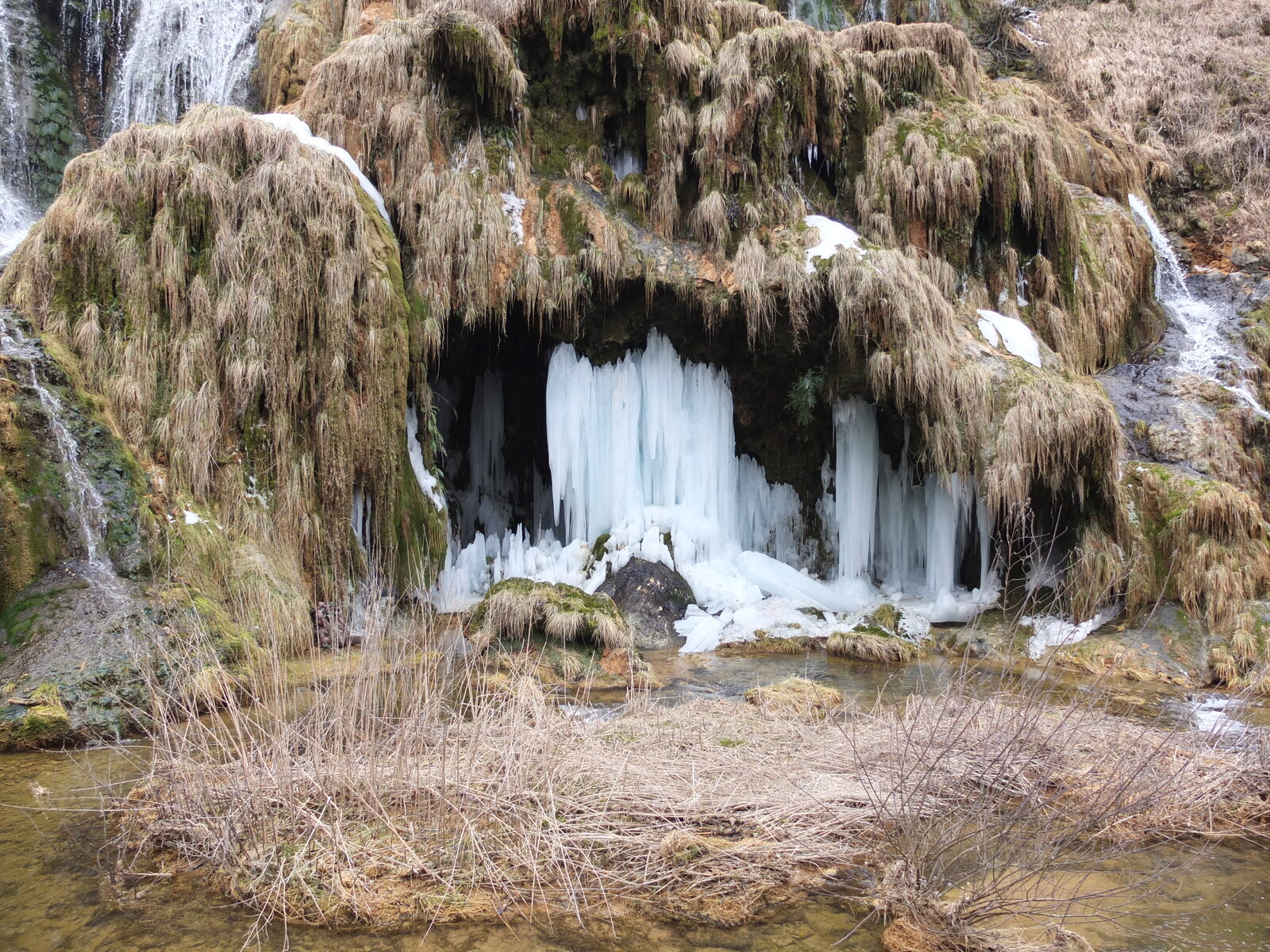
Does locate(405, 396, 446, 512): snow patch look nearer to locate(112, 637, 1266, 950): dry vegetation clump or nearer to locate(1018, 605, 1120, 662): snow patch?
locate(112, 637, 1266, 950): dry vegetation clump

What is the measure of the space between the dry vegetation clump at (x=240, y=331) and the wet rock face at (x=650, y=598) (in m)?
2.19

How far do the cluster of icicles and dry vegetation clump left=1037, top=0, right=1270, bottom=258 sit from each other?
25.7ft

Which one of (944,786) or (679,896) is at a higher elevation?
(944,786)

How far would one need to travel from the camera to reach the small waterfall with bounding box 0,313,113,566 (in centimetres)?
614

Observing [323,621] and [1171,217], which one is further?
[1171,217]

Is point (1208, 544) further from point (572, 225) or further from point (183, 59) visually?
point (183, 59)

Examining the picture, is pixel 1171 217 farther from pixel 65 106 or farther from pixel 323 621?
pixel 65 106

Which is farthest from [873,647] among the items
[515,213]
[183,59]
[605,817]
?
[183,59]

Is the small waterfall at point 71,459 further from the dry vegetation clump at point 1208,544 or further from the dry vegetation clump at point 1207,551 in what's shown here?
the dry vegetation clump at point 1208,544

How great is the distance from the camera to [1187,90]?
56.5 ft

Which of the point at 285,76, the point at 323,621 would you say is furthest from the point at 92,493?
the point at 285,76

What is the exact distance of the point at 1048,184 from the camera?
11.3 metres

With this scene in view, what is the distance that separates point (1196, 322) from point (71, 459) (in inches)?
542

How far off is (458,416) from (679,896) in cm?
944
